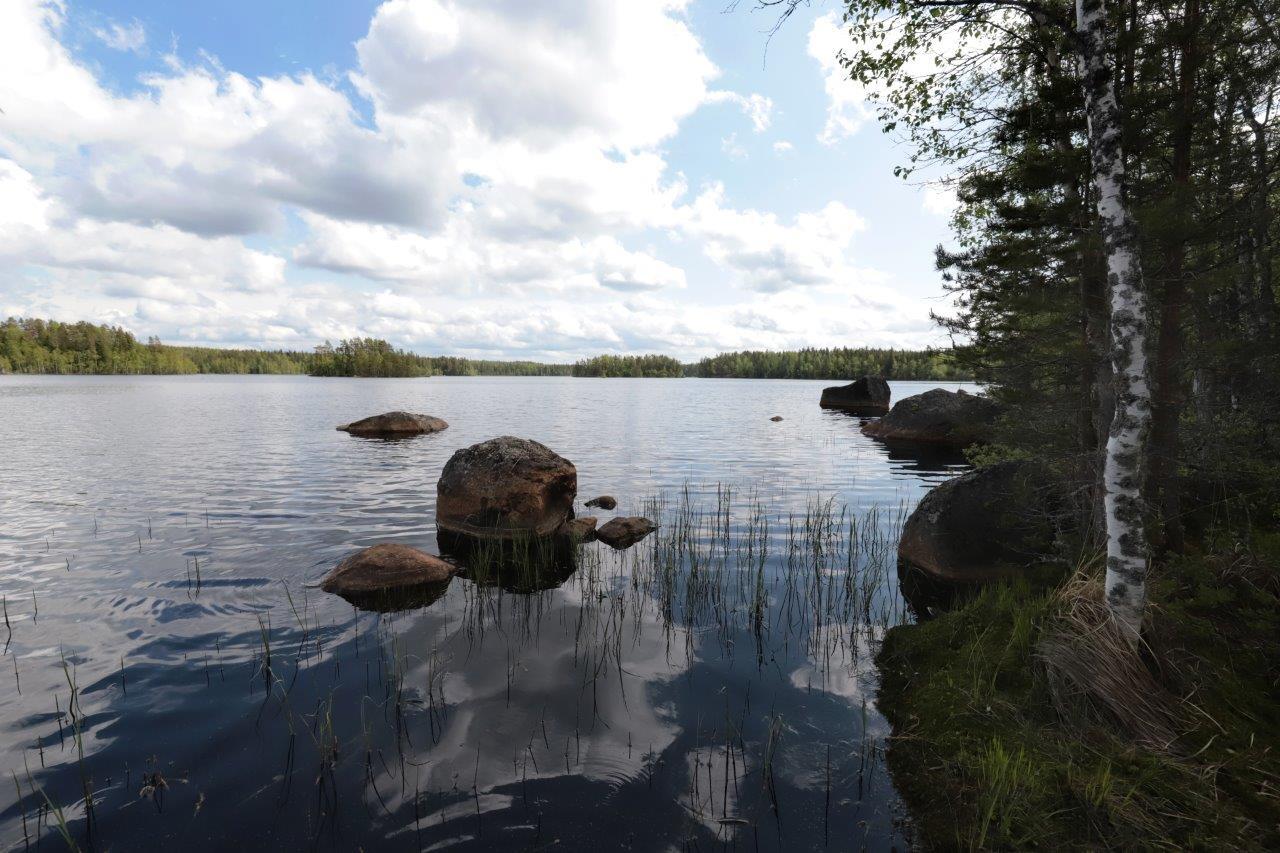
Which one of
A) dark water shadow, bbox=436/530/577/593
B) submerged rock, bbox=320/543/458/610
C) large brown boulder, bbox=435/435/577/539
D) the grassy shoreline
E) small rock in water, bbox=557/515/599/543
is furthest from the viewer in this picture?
large brown boulder, bbox=435/435/577/539

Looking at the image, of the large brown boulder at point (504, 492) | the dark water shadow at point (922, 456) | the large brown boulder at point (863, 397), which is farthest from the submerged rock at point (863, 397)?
the large brown boulder at point (504, 492)

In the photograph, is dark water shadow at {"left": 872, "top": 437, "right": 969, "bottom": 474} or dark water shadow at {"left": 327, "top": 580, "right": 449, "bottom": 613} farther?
dark water shadow at {"left": 872, "top": 437, "right": 969, "bottom": 474}

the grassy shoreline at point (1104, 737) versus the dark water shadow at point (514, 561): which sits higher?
the grassy shoreline at point (1104, 737)

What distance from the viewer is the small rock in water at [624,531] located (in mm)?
12664

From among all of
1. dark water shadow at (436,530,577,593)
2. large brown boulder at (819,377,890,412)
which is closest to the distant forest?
large brown boulder at (819,377,890,412)

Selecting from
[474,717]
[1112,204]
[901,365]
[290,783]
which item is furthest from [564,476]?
[901,365]

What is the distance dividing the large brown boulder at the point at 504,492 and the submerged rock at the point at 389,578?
9.38ft

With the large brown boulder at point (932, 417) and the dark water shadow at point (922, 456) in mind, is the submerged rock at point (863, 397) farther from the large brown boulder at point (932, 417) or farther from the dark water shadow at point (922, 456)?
the dark water shadow at point (922, 456)

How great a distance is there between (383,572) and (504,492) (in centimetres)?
393

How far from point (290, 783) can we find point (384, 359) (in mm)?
164141

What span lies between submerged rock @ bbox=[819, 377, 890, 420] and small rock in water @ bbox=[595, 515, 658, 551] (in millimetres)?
43534

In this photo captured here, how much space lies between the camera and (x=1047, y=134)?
30.6 feet

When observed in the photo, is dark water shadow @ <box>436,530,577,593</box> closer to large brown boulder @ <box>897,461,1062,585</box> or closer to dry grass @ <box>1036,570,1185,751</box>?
large brown boulder @ <box>897,461,1062,585</box>

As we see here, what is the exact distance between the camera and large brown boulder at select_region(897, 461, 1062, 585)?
952cm
